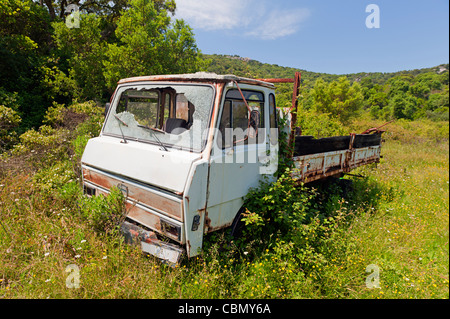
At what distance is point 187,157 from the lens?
104 inches

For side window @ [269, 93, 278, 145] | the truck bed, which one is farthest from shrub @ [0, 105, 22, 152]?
the truck bed

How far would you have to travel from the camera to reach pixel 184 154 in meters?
2.74

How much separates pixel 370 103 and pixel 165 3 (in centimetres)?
3584

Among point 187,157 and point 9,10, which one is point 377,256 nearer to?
point 187,157

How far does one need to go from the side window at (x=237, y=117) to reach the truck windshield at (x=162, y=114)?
0.86 feet

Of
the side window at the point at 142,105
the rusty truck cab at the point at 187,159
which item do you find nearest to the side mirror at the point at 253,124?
the rusty truck cab at the point at 187,159

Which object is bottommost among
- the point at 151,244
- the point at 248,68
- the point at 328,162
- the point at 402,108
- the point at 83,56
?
the point at 151,244

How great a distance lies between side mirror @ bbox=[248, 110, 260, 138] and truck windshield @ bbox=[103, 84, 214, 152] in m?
0.55

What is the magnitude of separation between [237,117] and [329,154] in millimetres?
2446

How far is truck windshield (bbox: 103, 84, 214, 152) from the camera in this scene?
2.88 metres

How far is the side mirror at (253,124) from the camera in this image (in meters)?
2.99

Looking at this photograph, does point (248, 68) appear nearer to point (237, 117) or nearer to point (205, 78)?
point (237, 117)

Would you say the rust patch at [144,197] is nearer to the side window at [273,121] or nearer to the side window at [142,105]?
the side window at [142,105]

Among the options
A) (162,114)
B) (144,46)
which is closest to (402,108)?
(144,46)
